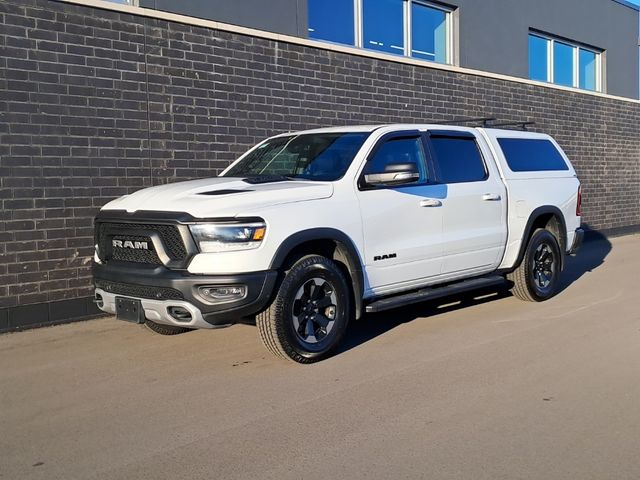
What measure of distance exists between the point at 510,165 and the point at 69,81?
5.10 meters

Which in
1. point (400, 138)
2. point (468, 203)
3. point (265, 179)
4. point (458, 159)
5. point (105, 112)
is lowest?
point (468, 203)

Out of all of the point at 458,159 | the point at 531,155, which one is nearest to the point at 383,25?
the point at 531,155

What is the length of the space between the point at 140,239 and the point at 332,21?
687 centimetres

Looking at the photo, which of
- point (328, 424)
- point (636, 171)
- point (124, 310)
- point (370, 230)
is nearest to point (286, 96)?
point (370, 230)

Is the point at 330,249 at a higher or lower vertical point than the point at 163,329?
higher

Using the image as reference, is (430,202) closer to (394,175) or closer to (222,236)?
(394,175)

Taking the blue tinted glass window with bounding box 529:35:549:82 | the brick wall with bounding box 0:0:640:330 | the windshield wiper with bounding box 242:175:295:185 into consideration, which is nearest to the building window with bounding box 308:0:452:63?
the brick wall with bounding box 0:0:640:330

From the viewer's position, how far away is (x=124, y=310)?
17.6 ft

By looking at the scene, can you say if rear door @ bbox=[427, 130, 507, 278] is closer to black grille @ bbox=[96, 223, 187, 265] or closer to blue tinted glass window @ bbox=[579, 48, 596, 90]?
black grille @ bbox=[96, 223, 187, 265]

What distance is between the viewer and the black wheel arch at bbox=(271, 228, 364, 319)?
523cm

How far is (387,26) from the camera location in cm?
1202

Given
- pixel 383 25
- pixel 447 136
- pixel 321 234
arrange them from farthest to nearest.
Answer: pixel 383 25
pixel 447 136
pixel 321 234

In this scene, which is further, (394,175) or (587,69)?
(587,69)

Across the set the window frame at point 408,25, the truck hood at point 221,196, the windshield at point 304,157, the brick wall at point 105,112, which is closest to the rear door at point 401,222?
the windshield at point 304,157
